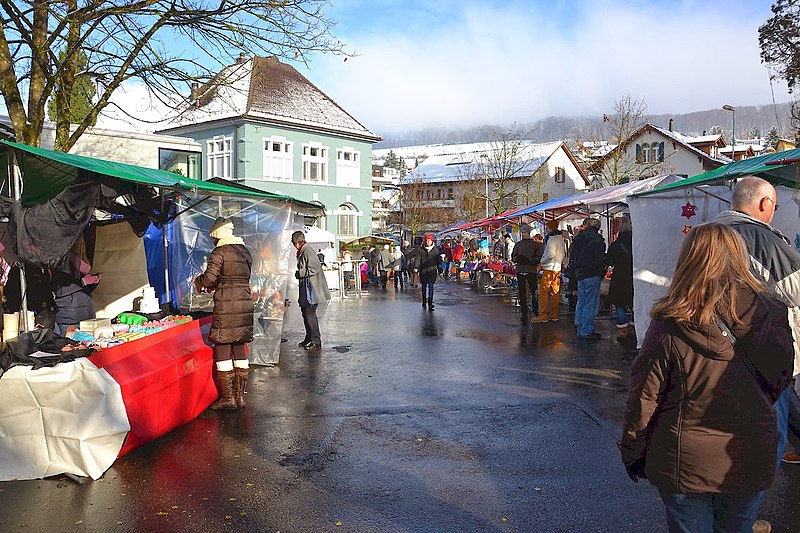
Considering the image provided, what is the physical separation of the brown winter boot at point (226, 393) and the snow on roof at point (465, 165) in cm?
5766

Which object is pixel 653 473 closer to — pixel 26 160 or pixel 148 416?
pixel 148 416

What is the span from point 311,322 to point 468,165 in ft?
211

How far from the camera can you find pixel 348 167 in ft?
133

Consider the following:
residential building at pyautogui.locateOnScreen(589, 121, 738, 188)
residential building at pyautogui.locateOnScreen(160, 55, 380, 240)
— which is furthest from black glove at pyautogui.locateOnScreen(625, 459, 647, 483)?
residential building at pyautogui.locateOnScreen(589, 121, 738, 188)

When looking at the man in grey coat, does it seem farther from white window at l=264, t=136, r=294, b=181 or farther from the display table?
white window at l=264, t=136, r=294, b=181

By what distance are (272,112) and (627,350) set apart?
29280 mm

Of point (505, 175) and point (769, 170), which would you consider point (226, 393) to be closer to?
point (769, 170)

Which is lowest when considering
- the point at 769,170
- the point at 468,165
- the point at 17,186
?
the point at 17,186

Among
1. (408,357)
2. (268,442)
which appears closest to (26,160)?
(268,442)

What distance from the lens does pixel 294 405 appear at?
7.14 m

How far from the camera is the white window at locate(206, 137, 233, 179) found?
3569 centimetres

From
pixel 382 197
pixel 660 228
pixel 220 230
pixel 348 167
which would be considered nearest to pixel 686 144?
pixel 348 167

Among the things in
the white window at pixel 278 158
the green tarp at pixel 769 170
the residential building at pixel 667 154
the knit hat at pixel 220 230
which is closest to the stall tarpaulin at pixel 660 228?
the green tarp at pixel 769 170

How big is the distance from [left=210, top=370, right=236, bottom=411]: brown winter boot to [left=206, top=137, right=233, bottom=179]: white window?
3020 centimetres
